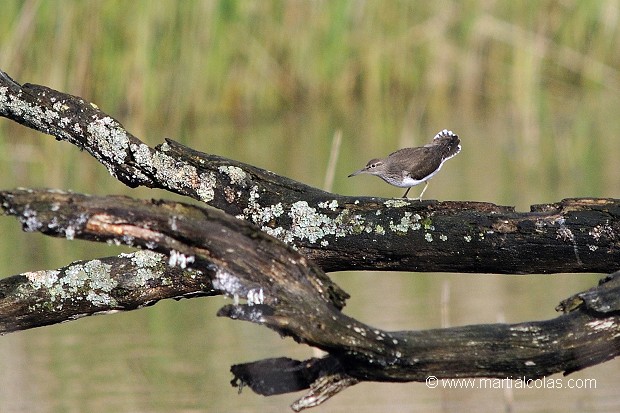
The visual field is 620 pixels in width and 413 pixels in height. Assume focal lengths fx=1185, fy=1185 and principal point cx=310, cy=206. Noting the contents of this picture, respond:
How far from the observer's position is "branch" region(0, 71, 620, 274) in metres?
3.35

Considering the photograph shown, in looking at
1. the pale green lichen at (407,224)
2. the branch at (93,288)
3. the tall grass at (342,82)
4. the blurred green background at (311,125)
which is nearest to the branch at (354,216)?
the pale green lichen at (407,224)

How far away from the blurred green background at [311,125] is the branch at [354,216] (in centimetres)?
170

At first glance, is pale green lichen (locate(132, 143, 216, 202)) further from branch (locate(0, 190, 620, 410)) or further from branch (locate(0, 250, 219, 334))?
branch (locate(0, 190, 620, 410))

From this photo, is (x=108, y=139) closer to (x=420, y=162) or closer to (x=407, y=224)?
(x=407, y=224)

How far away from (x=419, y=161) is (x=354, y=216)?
1.55m

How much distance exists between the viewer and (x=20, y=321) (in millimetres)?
3445

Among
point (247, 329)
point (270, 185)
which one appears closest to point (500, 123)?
point (247, 329)

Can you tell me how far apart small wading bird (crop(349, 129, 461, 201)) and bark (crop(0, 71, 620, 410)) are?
148 cm

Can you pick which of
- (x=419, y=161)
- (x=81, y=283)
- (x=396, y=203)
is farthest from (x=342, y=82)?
(x=81, y=283)

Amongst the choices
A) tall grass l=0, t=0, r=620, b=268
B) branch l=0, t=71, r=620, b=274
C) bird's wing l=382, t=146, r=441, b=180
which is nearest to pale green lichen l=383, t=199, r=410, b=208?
branch l=0, t=71, r=620, b=274

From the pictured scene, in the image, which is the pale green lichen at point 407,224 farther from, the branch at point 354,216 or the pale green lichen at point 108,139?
the pale green lichen at point 108,139

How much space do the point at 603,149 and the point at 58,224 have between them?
9216 mm

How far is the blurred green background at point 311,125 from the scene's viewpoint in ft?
17.8

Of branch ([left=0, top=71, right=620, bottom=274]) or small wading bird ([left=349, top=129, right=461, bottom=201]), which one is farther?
small wading bird ([left=349, top=129, right=461, bottom=201])
